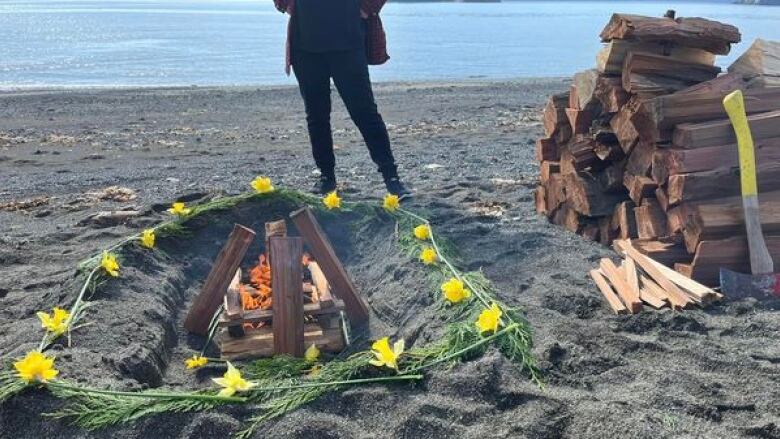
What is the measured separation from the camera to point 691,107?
4.33 meters

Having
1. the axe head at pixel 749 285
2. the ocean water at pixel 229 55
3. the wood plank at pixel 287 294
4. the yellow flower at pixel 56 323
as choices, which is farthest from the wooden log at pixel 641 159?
the ocean water at pixel 229 55

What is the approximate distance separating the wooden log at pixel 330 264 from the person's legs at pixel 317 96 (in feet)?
6.16

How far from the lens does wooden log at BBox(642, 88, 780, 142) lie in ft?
14.1

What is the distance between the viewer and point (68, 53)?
30.1 meters

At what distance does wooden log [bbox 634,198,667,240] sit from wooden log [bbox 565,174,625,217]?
1.32 ft

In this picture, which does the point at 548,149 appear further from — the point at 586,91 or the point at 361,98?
the point at 361,98

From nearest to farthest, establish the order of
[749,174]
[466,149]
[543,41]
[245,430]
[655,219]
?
[245,430]
[749,174]
[655,219]
[466,149]
[543,41]

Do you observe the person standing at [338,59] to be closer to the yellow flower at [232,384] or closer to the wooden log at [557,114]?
the wooden log at [557,114]

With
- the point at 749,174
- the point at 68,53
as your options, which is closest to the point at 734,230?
the point at 749,174

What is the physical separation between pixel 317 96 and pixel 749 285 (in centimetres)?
323

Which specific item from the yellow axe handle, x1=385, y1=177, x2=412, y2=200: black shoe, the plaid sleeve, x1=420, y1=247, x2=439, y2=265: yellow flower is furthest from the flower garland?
the plaid sleeve

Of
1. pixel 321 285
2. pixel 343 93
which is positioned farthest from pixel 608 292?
pixel 343 93

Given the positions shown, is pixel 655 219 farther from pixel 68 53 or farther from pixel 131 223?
pixel 68 53

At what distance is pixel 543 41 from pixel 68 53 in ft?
72.9
